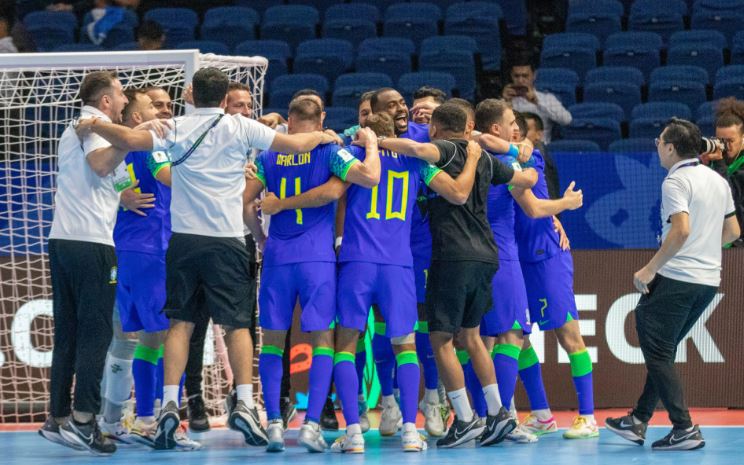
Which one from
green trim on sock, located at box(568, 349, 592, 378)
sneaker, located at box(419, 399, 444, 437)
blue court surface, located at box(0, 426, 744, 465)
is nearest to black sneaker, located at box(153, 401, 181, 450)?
blue court surface, located at box(0, 426, 744, 465)

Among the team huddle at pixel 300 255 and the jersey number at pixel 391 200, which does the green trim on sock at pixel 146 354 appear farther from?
the jersey number at pixel 391 200

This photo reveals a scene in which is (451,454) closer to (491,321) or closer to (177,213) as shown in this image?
(491,321)

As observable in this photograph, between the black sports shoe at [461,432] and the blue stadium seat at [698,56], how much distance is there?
7466mm

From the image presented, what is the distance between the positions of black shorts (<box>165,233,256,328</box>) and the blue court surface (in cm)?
91

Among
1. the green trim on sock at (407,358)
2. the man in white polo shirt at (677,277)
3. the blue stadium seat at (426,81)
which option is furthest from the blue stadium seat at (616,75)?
the green trim on sock at (407,358)

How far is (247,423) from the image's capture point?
7.63 m

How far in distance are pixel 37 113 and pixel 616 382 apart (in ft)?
19.2

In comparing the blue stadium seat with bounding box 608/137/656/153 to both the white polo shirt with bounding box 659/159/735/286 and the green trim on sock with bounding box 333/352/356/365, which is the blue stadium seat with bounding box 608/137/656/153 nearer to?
the white polo shirt with bounding box 659/159/735/286

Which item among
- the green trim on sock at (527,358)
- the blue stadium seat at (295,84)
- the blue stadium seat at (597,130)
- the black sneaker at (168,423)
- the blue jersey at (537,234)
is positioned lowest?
the black sneaker at (168,423)

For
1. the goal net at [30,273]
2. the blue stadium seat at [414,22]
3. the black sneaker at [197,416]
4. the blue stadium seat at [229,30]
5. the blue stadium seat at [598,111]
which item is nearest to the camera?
the black sneaker at [197,416]

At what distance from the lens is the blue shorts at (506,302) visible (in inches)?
341

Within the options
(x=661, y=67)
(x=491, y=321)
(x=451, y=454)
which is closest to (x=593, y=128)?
(x=661, y=67)

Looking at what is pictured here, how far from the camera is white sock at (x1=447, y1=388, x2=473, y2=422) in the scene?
8172mm

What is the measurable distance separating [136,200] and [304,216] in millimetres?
1297
